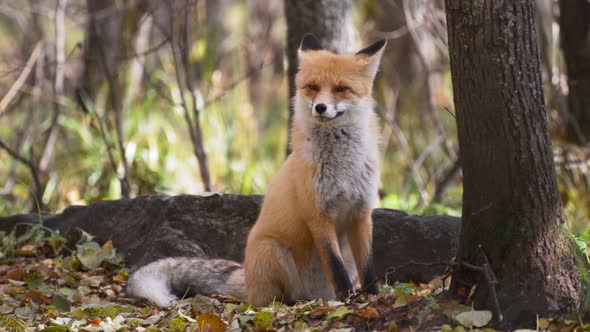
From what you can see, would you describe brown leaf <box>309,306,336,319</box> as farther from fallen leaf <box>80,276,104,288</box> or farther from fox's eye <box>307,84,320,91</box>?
fallen leaf <box>80,276,104,288</box>

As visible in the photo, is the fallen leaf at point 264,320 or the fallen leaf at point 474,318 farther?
the fallen leaf at point 264,320

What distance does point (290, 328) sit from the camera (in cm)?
377

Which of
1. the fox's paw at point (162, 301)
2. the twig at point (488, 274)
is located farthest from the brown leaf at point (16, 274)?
the twig at point (488, 274)

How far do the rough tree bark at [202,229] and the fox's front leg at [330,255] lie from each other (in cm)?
118

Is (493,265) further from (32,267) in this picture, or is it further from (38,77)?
(38,77)

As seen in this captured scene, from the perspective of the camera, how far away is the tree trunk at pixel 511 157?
11.5 ft

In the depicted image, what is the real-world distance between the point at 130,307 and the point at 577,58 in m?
6.03

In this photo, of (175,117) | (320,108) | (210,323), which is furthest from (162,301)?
(175,117)

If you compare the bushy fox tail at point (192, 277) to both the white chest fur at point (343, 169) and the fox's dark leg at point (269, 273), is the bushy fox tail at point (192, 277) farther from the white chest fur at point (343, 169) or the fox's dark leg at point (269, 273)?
the white chest fur at point (343, 169)

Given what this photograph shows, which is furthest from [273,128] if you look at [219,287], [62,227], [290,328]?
[290,328]

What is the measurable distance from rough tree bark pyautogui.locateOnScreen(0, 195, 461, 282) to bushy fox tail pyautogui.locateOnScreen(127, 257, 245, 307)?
1.98 feet

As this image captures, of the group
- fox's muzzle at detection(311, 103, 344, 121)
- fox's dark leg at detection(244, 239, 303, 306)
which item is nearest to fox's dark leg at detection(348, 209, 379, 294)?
fox's dark leg at detection(244, 239, 303, 306)

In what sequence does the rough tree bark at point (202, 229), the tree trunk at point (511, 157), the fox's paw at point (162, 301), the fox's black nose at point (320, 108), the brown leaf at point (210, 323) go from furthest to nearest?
the rough tree bark at point (202, 229), the fox's paw at point (162, 301), the fox's black nose at point (320, 108), the brown leaf at point (210, 323), the tree trunk at point (511, 157)

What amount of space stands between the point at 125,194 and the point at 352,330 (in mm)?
4746
